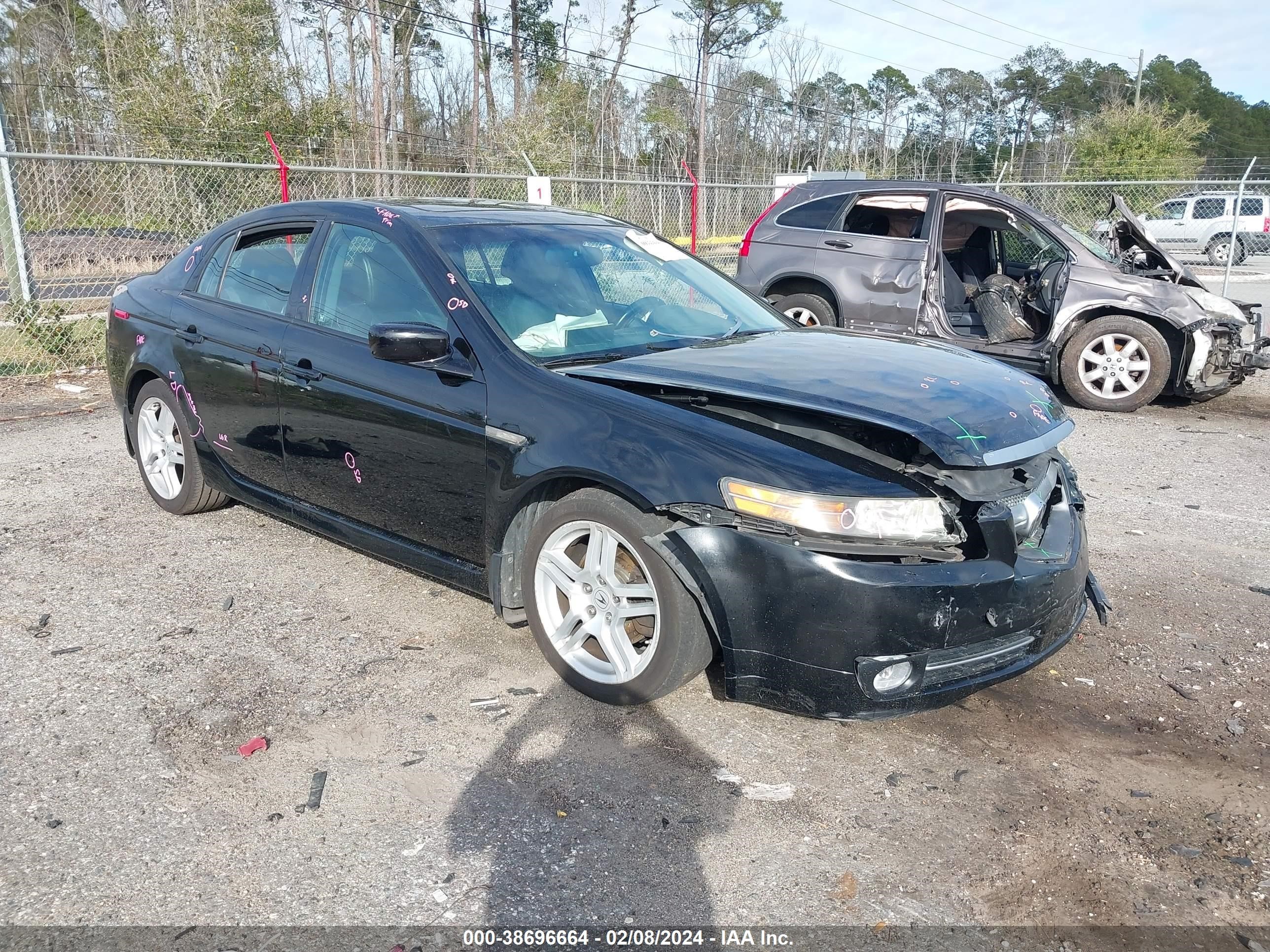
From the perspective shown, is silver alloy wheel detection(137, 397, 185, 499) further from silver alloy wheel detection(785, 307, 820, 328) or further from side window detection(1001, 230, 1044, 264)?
side window detection(1001, 230, 1044, 264)

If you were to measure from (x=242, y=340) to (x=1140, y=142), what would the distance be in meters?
35.0

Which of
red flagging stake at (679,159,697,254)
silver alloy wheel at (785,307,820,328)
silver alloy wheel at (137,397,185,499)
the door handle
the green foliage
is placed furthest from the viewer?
the green foliage

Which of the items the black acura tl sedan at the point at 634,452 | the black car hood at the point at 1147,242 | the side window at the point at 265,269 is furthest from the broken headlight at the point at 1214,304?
the side window at the point at 265,269

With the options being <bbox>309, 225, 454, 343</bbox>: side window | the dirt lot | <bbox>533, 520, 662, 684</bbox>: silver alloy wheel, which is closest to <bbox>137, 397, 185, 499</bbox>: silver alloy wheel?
the dirt lot

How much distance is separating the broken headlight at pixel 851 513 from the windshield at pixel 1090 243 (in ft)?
20.3

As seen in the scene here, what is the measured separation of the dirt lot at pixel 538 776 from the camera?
2445 mm

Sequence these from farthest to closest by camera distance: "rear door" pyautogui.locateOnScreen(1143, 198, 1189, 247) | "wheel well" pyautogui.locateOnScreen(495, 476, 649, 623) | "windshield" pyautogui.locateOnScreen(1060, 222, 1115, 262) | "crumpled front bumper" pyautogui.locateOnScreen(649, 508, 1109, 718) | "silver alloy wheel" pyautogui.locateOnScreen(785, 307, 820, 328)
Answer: "rear door" pyautogui.locateOnScreen(1143, 198, 1189, 247)
"silver alloy wheel" pyautogui.locateOnScreen(785, 307, 820, 328)
"windshield" pyautogui.locateOnScreen(1060, 222, 1115, 262)
"wheel well" pyautogui.locateOnScreen(495, 476, 649, 623)
"crumpled front bumper" pyautogui.locateOnScreen(649, 508, 1109, 718)

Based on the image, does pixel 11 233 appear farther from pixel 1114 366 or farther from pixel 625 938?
pixel 1114 366

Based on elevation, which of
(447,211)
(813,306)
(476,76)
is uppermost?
(476,76)

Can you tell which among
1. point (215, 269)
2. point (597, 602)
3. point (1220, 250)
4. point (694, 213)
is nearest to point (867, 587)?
point (597, 602)

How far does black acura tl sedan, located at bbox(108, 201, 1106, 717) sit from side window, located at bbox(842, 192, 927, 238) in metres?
4.35

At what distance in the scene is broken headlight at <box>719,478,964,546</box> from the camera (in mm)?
2854

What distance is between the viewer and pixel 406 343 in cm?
342

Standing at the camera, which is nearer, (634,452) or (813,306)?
(634,452)
